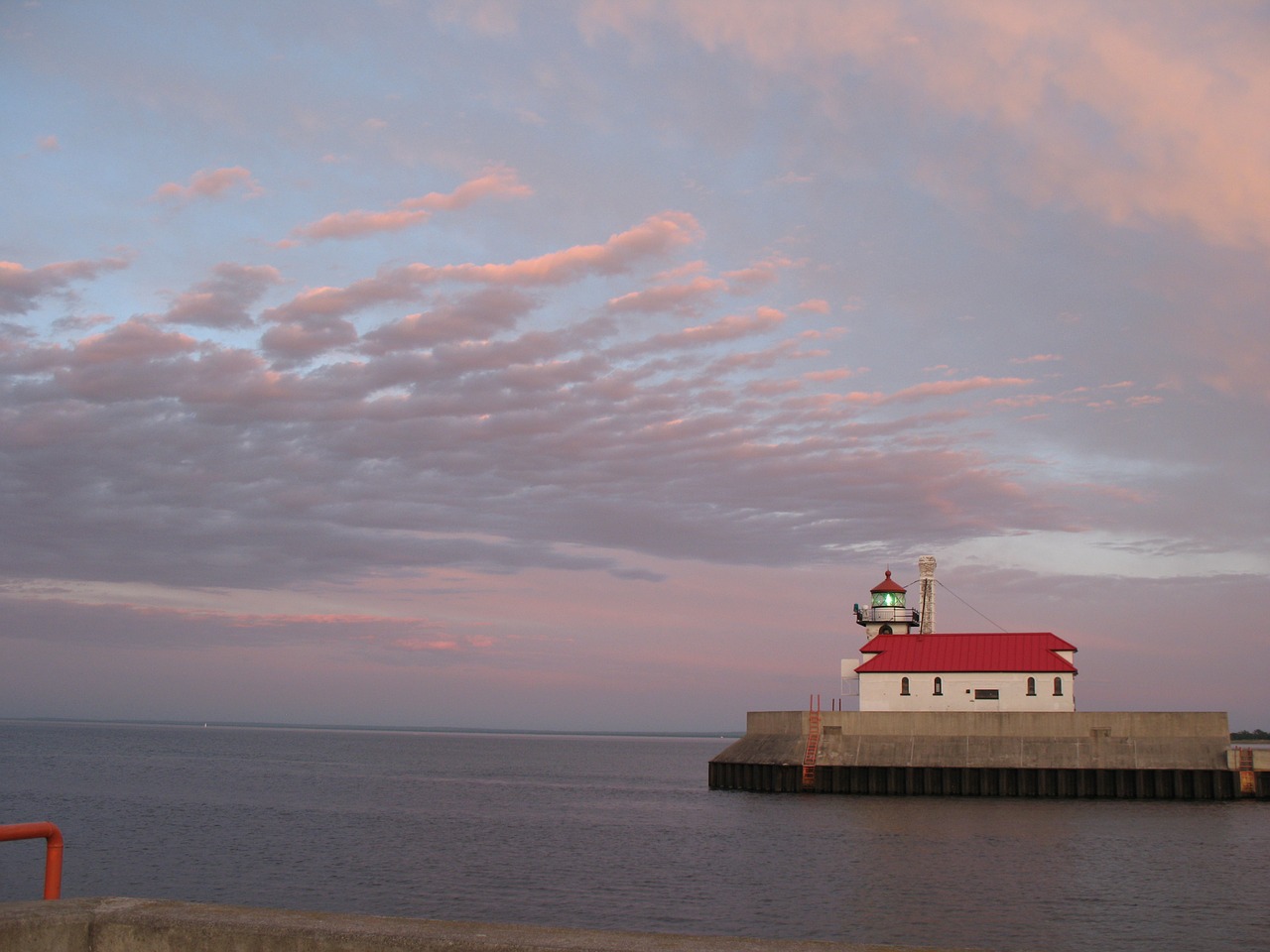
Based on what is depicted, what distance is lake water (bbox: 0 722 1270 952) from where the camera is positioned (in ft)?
82.7

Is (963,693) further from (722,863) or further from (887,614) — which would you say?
(722,863)

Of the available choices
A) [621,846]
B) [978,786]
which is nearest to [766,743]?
[978,786]

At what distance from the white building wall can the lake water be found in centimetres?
553

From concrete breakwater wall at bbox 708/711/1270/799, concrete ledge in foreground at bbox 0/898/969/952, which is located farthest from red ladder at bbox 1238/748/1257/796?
concrete ledge in foreground at bbox 0/898/969/952

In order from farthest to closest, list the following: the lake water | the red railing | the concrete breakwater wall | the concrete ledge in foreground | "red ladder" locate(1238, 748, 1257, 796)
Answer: the concrete breakwater wall < "red ladder" locate(1238, 748, 1257, 796) < the lake water < the red railing < the concrete ledge in foreground

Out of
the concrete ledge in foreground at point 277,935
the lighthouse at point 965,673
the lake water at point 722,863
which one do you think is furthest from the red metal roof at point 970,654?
the concrete ledge in foreground at point 277,935

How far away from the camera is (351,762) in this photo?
113438mm

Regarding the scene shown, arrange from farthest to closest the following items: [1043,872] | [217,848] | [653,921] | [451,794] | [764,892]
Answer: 1. [451,794]
2. [217,848]
3. [1043,872]
4. [764,892]
5. [653,921]

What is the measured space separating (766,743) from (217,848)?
27.8m

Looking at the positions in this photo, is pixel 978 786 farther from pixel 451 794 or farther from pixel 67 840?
pixel 67 840

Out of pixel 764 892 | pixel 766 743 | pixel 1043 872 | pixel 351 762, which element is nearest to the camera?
pixel 764 892

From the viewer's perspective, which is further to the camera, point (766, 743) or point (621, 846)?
point (766, 743)

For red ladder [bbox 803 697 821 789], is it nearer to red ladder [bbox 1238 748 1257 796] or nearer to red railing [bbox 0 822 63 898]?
red ladder [bbox 1238 748 1257 796]

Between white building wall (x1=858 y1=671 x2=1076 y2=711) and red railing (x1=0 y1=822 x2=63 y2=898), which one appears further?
white building wall (x1=858 y1=671 x2=1076 y2=711)
